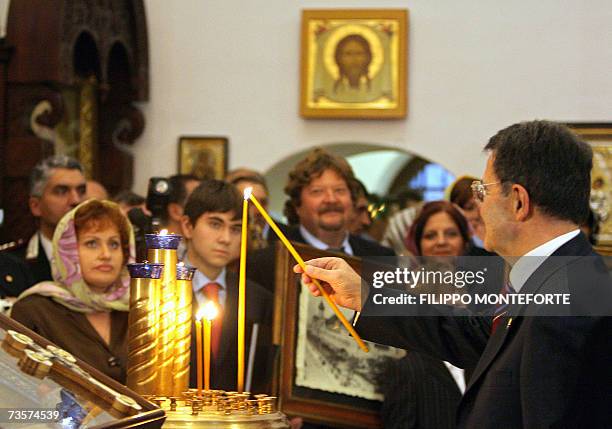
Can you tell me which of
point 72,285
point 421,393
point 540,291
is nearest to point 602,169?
point 421,393

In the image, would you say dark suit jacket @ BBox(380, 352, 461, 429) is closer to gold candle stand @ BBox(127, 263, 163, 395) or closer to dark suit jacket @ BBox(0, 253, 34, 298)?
dark suit jacket @ BBox(0, 253, 34, 298)

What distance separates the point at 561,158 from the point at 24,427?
1.64m

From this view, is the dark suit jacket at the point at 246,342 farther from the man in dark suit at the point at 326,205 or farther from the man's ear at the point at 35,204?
the man's ear at the point at 35,204

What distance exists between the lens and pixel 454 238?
20.0 feet

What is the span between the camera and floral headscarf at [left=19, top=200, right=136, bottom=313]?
4.47m

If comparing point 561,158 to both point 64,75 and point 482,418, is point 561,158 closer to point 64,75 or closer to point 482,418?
point 482,418

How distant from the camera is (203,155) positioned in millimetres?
9852

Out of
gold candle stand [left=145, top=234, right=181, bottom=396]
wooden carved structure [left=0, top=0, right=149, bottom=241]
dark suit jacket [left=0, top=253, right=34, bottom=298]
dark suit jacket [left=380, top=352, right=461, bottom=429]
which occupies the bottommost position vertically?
dark suit jacket [left=380, top=352, right=461, bottom=429]

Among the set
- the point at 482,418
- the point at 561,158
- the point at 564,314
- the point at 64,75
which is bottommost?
the point at 482,418

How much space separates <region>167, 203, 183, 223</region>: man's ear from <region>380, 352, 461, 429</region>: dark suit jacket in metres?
1.63

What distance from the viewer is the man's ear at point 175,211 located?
20.5 ft

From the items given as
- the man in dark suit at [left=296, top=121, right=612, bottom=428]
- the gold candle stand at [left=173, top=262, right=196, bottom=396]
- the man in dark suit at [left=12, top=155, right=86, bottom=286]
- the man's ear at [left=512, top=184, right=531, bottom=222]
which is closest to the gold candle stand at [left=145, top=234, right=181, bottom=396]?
the gold candle stand at [left=173, top=262, right=196, bottom=396]

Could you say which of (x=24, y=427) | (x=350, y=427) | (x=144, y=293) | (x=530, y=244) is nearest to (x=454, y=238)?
A: (x=350, y=427)

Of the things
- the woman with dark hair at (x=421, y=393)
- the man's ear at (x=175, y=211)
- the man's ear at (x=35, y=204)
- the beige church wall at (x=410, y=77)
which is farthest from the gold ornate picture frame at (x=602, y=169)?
the man's ear at (x=35, y=204)
